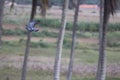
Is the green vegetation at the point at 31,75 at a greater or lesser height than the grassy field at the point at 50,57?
greater

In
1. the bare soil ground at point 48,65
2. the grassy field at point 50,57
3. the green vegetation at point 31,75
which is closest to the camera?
the green vegetation at point 31,75

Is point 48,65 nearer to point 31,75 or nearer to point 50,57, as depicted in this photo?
point 31,75

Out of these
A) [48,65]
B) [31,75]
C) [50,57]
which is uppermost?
[31,75]

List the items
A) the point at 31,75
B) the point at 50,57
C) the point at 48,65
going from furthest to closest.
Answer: the point at 50,57 → the point at 48,65 → the point at 31,75

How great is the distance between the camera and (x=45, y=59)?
112 feet

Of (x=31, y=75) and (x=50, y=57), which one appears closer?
(x=31, y=75)

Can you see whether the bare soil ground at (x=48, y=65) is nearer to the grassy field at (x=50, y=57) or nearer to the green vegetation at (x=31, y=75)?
the grassy field at (x=50, y=57)

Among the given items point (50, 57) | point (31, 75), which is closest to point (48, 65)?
point (31, 75)

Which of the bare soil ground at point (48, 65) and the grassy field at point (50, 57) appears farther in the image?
the bare soil ground at point (48, 65)

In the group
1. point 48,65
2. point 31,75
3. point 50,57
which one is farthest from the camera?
point 50,57

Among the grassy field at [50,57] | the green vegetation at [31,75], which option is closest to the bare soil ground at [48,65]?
the grassy field at [50,57]

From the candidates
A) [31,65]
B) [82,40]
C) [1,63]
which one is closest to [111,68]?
[31,65]

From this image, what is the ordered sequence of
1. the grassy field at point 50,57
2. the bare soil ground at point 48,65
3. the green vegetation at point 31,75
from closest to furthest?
the green vegetation at point 31,75 < the grassy field at point 50,57 < the bare soil ground at point 48,65

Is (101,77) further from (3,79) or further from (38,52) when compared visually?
(38,52)
